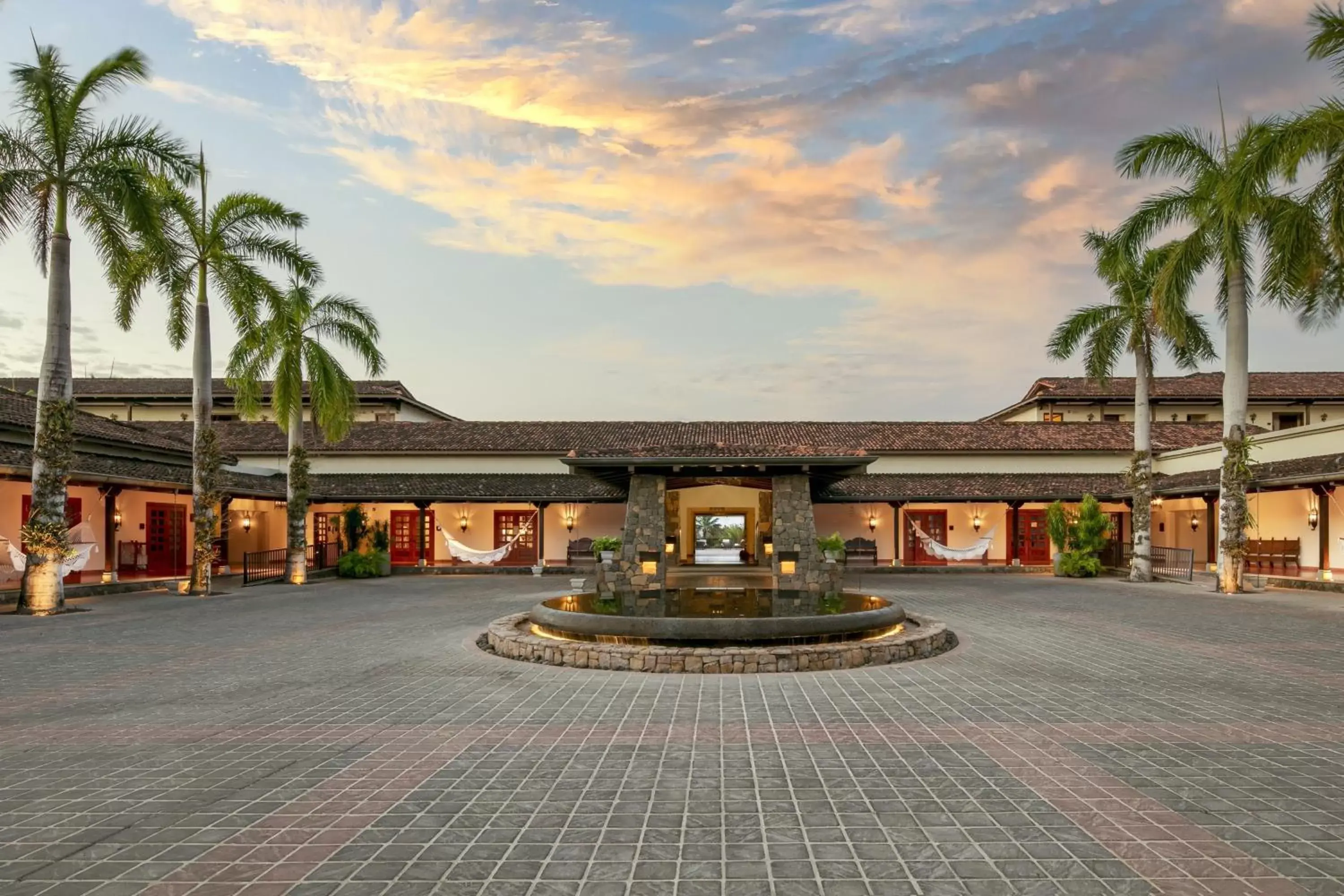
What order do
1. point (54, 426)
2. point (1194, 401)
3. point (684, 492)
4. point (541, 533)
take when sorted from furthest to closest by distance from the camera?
point (1194, 401) → point (684, 492) → point (541, 533) → point (54, 426)

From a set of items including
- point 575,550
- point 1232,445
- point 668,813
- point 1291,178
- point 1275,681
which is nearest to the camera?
point 668,813

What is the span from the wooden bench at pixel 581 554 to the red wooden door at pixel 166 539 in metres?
11.6

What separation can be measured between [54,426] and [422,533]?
1235 cm

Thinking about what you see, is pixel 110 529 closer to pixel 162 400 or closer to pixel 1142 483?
pixel 162 400

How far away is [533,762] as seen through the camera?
5238mm

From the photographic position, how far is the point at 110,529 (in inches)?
766

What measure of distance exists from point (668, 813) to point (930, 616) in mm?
9738

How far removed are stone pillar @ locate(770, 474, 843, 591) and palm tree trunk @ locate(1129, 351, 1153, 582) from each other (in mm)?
10209

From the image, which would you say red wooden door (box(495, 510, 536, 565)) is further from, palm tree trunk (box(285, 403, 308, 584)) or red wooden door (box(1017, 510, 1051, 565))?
red wooden door (box(1017, 510, 1051, 565))

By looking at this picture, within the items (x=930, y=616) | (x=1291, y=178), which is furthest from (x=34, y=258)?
(x=1291, y=178)

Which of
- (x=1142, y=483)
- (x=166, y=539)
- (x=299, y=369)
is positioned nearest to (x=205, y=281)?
(x=299, y=369)

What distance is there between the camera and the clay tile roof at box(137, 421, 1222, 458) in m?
28.4

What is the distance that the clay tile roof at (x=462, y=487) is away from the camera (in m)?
25.7

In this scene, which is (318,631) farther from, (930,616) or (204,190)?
(204,190)
